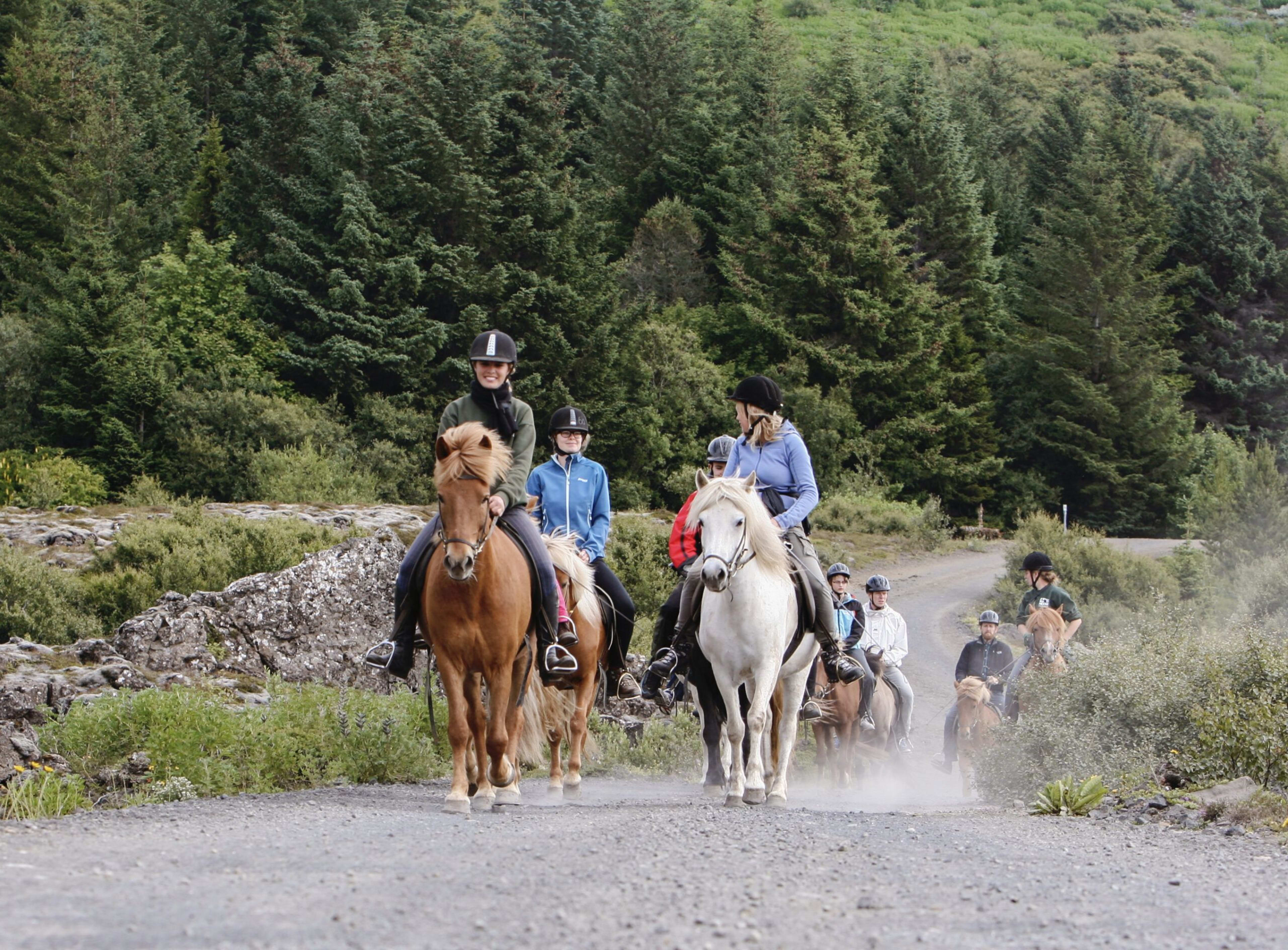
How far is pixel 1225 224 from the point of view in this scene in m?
67.7

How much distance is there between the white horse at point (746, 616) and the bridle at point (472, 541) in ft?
4.89

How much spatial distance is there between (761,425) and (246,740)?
468 cm

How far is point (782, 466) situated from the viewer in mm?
11031

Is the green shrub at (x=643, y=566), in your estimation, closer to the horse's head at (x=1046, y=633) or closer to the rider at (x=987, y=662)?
the rider at (x=987, y=662)

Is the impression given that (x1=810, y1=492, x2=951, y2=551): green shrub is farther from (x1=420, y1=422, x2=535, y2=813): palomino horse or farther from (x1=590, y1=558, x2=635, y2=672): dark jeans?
(x1=420, y1=422, x2=535, y2=813): palomino horse

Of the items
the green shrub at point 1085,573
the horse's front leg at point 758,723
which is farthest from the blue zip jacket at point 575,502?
the green shrub at point 1085,573

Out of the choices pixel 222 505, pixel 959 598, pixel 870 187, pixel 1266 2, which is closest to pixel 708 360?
pixel 870 187

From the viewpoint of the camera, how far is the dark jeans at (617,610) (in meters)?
12.1

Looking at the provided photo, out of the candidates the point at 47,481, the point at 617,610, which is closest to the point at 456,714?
the point at 617,610

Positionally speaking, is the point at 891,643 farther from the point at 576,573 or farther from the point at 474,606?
the point at 474,606

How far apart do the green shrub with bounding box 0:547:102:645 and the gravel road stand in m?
12.3

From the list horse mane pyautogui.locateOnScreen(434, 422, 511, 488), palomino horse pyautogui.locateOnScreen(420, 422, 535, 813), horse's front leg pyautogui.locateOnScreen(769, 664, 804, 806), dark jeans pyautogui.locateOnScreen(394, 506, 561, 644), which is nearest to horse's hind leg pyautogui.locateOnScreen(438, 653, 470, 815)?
palomino horse pyautogui.locateOnScreen(420, 422, 535, 813)

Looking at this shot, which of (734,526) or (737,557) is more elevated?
(734,526)

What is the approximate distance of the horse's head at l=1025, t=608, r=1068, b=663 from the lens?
48.3 ft
